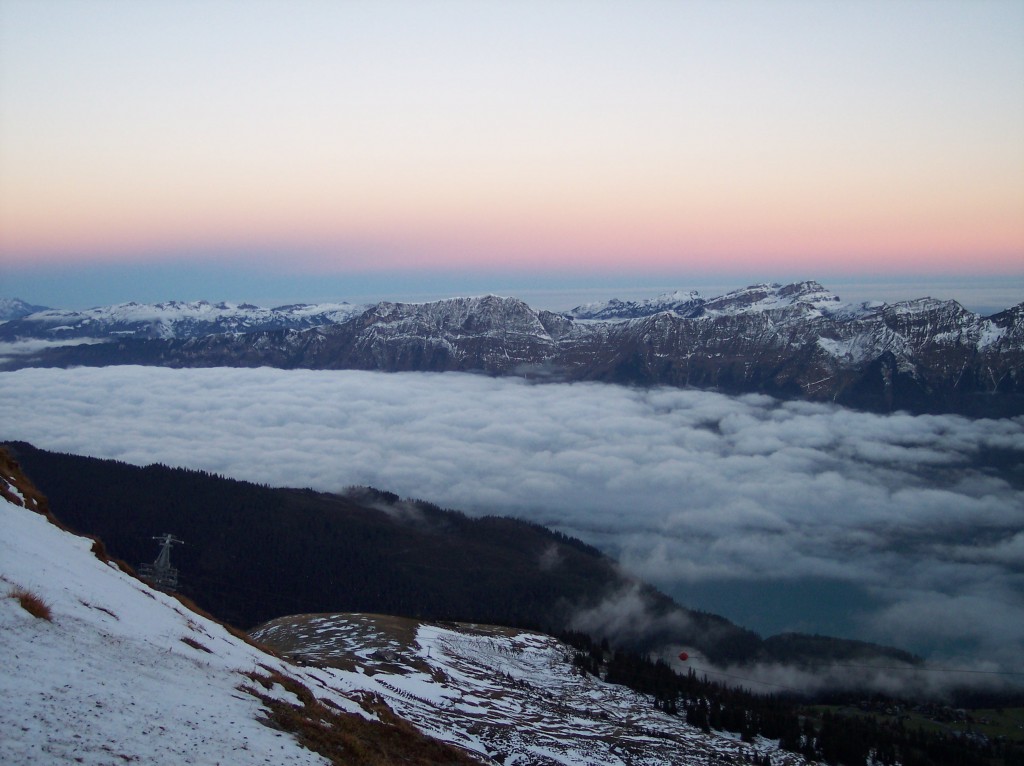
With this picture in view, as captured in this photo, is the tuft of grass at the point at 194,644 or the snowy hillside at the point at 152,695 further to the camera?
the tuft of grass at the point at 194,644

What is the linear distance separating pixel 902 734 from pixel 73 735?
19199 centimetres

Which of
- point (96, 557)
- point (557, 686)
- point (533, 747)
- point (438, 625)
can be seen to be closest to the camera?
point (96, 557)

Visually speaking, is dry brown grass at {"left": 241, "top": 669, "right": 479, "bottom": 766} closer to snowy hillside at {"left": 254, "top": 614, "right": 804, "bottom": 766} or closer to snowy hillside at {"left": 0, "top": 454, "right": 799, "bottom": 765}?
snowy hillside at {"left": 0, "top": 454, "right": 799, "bottom": 765}

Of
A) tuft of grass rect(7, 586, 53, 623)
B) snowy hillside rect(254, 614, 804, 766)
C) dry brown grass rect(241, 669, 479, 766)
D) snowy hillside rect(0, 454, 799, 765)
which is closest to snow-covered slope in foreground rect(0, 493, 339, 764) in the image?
snowy hillside rect(0, 454, 799, 765)

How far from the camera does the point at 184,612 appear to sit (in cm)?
4206

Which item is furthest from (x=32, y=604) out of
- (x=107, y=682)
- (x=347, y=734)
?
(x=347, y=734)

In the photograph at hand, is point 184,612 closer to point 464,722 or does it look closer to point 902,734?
point 464,722

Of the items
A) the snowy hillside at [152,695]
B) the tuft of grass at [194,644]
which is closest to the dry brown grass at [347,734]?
the snowy hillside at [152,695]

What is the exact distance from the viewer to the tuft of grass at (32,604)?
2512 cm

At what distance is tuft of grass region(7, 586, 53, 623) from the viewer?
989 inches

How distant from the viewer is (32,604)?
83.4 ft

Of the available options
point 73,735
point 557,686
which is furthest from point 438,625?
point 73,735

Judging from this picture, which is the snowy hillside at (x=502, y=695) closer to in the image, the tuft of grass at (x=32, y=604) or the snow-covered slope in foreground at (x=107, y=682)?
the snow-covered slope in foreground at (x=107, y=682)

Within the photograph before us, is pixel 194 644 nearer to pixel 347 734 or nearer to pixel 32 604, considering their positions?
pixel 347 734
